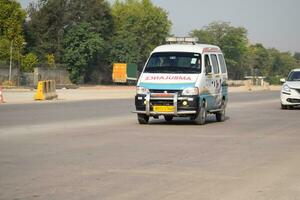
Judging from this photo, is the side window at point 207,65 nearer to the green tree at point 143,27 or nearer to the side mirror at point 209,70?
the side mirror at point 209,70

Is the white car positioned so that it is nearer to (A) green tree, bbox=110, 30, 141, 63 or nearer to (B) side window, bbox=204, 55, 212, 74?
(B) side window, bbox=204, 55, 212, 74

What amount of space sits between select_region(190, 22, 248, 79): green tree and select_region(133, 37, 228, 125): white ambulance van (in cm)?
9040

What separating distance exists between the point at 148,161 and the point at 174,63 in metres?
8.25

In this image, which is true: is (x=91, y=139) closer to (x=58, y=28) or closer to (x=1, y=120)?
(x=1, y=120)

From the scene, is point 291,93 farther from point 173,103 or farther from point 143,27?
point 143,27

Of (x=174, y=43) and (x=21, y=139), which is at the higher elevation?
(x=174, y=43)

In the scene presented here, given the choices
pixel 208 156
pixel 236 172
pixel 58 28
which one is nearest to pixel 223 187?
pixel 236 172

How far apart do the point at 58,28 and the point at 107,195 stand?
2962 inches

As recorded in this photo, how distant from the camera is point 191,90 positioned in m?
17.6

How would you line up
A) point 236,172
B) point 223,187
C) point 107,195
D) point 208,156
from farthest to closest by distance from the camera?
point 208,156, point 236,172, point 223,187, point 107,195

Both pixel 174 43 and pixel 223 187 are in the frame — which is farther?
pixel 174 43

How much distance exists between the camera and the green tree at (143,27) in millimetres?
86562

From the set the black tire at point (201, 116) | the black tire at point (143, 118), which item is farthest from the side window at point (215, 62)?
the black tire at point (143, 118)

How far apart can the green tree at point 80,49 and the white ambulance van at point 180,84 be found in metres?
55.8
